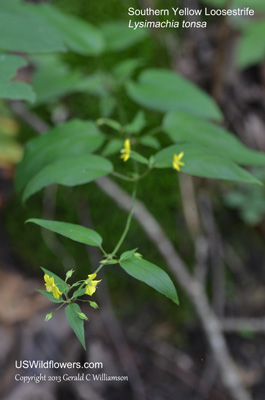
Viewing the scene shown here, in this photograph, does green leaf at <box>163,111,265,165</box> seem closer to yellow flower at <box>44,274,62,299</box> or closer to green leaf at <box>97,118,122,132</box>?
green leaf at <box>97,118,122,132</box>

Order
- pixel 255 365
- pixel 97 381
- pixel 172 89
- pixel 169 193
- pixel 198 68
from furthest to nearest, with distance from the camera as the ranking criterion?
1. pixel 198 68
2. pixel 169 193
3. pixel 255 365
4. pixel 97 381
5. pixel 172 89

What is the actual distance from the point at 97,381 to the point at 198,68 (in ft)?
6.08

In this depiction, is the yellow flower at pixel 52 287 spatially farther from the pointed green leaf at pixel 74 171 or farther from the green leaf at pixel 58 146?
the green leaf at pixel 58 146

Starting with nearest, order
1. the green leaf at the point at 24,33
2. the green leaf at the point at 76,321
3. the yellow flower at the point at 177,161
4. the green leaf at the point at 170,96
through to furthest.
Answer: the green leaf at the point at 76,321
the yellow flower at the point at 177,161
the green leaf at the point at 24,33
the green leaf at the point at 170,96

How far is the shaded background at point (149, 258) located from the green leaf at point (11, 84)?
697 millimetres

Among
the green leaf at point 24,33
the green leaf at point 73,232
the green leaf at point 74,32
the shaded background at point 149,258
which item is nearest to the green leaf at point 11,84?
the green leaf at point 24,33

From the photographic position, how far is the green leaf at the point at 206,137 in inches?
43.4

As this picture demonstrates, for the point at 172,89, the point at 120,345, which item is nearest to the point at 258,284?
the point at 120,345

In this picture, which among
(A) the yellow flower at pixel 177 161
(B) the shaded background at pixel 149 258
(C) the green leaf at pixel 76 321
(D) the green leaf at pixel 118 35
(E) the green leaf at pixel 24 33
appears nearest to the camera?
(C) the green leaf at pixel 76 321

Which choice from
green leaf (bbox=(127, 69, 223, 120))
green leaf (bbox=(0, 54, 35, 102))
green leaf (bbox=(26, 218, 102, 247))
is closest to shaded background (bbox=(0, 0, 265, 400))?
green leaf (bbox=(127, 69, 223, 120))

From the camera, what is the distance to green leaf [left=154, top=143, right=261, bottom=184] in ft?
3.00

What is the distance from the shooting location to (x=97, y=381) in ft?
5.81

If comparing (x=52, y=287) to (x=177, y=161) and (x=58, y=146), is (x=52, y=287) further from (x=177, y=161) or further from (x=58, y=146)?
(x=58, y=146)

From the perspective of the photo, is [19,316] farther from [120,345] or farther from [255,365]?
[255,365]
